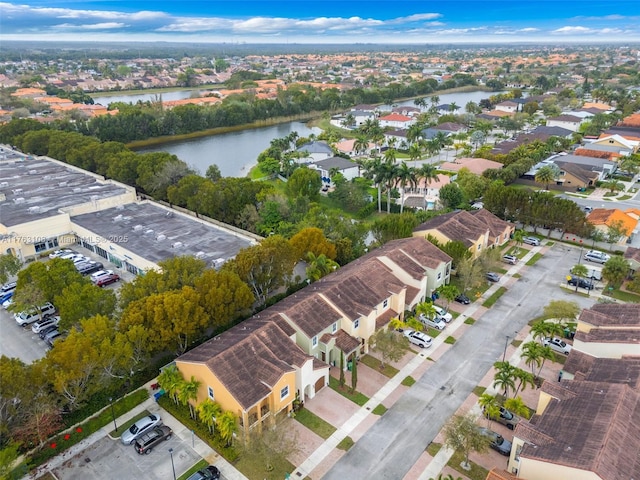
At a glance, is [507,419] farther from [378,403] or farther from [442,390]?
[378,403]

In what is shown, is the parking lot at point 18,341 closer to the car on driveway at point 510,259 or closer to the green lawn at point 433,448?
the green lawn at point 433,448

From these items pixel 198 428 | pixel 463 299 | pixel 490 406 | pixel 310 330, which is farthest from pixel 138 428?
pixel 463 299

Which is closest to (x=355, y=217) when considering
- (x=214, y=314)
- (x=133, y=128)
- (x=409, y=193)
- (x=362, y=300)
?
(x=409, y=193)

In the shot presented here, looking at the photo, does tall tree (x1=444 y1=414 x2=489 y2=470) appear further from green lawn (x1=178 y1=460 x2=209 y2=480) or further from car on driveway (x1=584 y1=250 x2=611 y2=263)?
car on driveway (x1=584 y1=250 x2=611 y2=263)

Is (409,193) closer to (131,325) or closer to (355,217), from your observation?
(355,217)

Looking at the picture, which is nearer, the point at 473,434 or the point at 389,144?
the point at 473,434

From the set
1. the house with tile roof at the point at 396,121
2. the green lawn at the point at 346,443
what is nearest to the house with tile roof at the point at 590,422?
the green lawn at the point at 346,443

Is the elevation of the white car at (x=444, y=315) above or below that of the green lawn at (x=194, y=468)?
above
